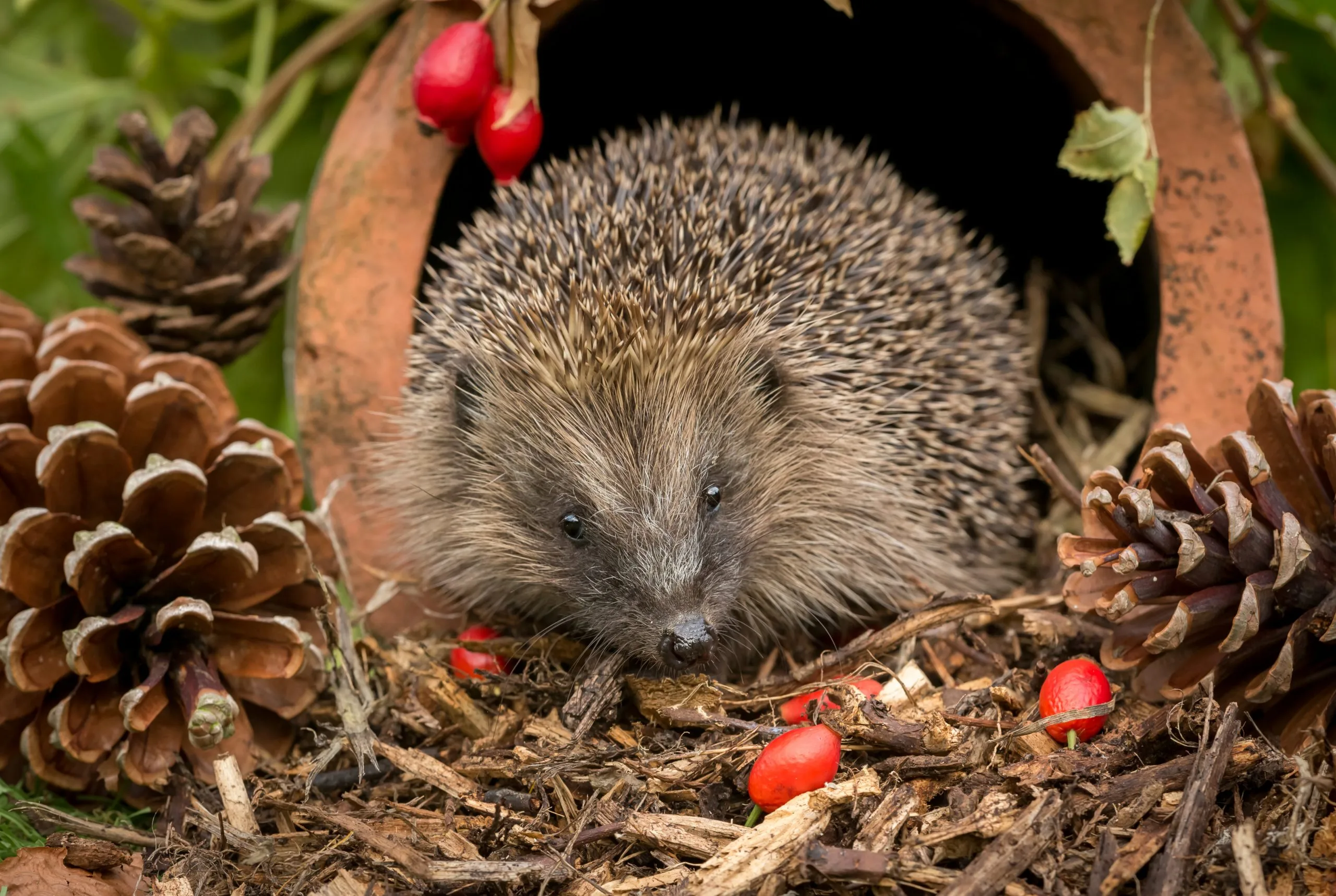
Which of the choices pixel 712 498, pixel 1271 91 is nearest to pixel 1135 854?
pixel 712 498

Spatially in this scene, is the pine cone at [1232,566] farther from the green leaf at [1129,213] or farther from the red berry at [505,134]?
the red berry at [505,134]

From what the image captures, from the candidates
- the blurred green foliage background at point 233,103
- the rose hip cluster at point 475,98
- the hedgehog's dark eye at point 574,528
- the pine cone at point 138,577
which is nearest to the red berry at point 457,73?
the rose hip cluster at point 475,98

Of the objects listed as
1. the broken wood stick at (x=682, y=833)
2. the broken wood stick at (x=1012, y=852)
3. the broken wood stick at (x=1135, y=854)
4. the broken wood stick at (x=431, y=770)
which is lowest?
the broken wood stick at (x=431, y=770)

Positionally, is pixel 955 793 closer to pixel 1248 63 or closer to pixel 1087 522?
pixel 1087 522

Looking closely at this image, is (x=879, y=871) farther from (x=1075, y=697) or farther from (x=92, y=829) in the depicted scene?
(x=92, y=829)

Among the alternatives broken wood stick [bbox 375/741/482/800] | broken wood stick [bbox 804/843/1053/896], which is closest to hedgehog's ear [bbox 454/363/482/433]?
broken wood stick [bbox 375/741/482/800]

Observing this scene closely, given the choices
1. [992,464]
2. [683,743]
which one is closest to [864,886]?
[683,743]
